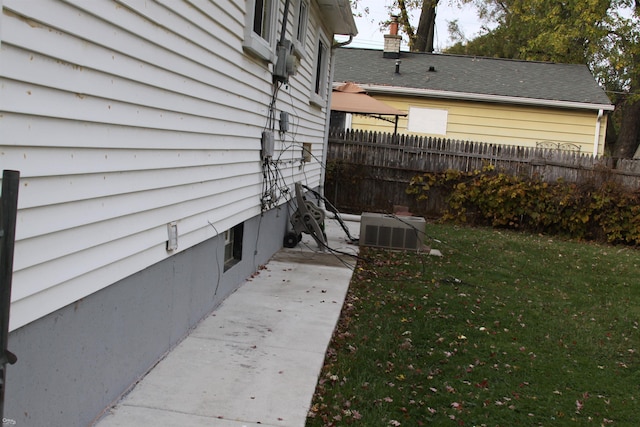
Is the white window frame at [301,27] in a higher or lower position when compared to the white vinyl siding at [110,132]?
higher

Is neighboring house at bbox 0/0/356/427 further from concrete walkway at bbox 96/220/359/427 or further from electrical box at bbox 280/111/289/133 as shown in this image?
electrical box at bbox 280/111/289/133

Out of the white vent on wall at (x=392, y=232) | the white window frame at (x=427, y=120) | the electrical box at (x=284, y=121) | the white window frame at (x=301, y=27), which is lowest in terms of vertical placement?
the white vent on wall at (x=392, y=232)

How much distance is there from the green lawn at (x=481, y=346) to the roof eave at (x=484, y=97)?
8.13 meters

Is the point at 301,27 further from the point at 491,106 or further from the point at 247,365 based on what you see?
the point at 491,106

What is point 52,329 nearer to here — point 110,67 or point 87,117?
point 87,117

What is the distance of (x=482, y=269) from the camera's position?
9.26 m

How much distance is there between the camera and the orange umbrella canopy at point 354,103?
1391 cm

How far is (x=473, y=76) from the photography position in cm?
1875

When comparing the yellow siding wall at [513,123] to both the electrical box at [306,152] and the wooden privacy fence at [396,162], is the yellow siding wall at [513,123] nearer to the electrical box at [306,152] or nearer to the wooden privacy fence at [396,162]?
the wooden privacy fence at [396,162]

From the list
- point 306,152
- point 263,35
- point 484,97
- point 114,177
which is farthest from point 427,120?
point 114,177

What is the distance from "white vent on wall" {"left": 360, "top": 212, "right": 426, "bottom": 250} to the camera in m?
10.2

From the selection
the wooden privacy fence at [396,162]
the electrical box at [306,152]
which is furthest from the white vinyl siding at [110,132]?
the wooden privacy fence at [396,162]

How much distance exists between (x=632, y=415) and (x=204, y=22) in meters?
4.18

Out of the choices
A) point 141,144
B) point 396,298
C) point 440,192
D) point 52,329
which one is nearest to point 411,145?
point 440,192
